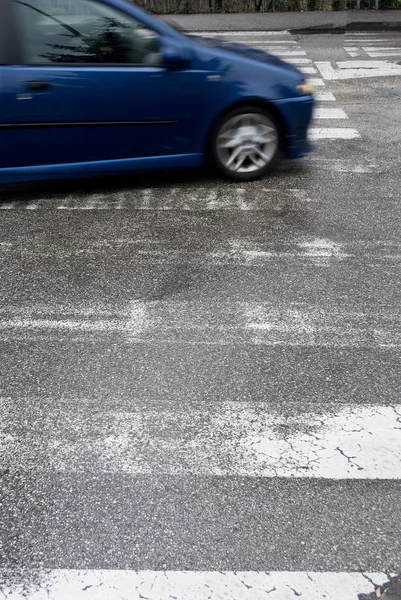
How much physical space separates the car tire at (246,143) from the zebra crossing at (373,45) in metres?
7.04

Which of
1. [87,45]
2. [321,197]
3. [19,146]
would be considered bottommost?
[321,197]

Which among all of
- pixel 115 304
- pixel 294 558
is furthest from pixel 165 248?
pixel 294 558

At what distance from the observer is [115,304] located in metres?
4.70

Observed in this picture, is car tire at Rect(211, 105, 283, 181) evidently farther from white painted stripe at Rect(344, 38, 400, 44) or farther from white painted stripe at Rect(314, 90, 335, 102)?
white painted stripe at Rect(344, 38, 400, 44)

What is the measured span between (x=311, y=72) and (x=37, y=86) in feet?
22.4

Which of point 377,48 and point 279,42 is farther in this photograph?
point 279,42

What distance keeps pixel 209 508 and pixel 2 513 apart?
78cm

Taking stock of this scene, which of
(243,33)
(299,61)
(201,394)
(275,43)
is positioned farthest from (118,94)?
(243,33)

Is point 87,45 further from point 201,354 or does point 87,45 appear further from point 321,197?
point 201,354

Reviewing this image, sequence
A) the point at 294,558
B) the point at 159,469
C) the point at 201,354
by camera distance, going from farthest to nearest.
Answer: the point at 201,354
the point at 159,469
the point at 294,558

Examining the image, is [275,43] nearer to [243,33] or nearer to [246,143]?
[243,33]

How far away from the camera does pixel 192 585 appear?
2637mm

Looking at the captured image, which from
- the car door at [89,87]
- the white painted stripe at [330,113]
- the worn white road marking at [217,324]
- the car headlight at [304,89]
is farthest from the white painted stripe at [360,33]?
the worn white road marking at [217,324]

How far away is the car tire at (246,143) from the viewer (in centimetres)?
689
